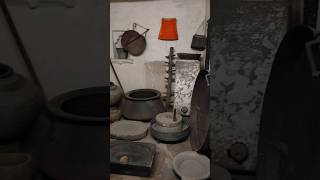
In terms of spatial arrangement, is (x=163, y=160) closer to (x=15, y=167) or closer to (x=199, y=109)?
(x=199, y=109)

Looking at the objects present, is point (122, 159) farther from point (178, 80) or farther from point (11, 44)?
point (11, 44)

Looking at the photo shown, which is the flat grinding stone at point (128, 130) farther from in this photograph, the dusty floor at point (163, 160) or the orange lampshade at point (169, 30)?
the orange lampshade at point (169, 30)

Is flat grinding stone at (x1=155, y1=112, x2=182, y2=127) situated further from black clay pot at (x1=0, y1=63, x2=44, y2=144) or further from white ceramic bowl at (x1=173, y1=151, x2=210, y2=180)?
black clay pot at (x1=0, y1=63, x2=44, y2=144)

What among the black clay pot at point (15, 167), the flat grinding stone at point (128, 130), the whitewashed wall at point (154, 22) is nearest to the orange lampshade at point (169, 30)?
the whitewashed wall at point (154, 22)

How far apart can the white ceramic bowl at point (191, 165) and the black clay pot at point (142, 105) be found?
27 centimetres

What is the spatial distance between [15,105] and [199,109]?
0.84 metres

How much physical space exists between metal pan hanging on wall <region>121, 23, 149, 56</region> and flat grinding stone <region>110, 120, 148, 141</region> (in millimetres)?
329

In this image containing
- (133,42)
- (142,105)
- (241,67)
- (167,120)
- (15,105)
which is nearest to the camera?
(15,105)

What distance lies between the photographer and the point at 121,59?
1.18m

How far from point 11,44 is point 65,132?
262 mm

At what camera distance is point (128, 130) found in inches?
49.8

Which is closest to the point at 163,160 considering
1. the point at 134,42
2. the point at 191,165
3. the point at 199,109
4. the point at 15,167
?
the point at 191,165

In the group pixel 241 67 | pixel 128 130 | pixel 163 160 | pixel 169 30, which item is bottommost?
pixel 163 160

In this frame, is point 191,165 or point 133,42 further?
point 191,165
